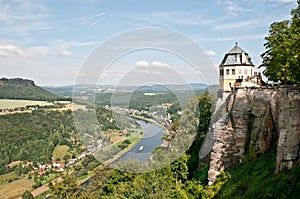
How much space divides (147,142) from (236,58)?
12069 millimetres

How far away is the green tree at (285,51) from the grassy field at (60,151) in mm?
63291

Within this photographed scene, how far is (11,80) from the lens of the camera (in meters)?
144

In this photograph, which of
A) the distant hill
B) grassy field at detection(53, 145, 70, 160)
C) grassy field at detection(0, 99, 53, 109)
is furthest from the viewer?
the distant hill

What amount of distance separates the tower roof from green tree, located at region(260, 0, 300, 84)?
1.35 m

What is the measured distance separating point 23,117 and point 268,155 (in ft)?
332

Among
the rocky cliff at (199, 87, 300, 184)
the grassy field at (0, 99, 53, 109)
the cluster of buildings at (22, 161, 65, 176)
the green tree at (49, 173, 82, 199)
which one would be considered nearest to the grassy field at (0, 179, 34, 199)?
the cluster of buildings at (22, 161, 65, 176)

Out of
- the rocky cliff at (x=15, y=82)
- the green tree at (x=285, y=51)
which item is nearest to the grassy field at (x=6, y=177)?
the green tree at (x=285, y=51)

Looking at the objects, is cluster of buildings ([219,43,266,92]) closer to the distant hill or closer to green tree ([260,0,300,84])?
green tree ([260,0,300,84])

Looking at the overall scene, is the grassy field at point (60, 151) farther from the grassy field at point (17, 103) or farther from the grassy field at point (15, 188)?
the grassy field at point (17, 103)

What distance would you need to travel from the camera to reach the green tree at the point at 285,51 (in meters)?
15.8

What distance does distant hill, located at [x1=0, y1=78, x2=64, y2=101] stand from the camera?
131250 mm

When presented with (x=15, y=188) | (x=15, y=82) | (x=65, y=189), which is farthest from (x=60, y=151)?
(x=15, y=82)

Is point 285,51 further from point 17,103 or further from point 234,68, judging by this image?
point 17,103

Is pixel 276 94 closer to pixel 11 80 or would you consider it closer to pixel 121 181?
pixel 121 181
